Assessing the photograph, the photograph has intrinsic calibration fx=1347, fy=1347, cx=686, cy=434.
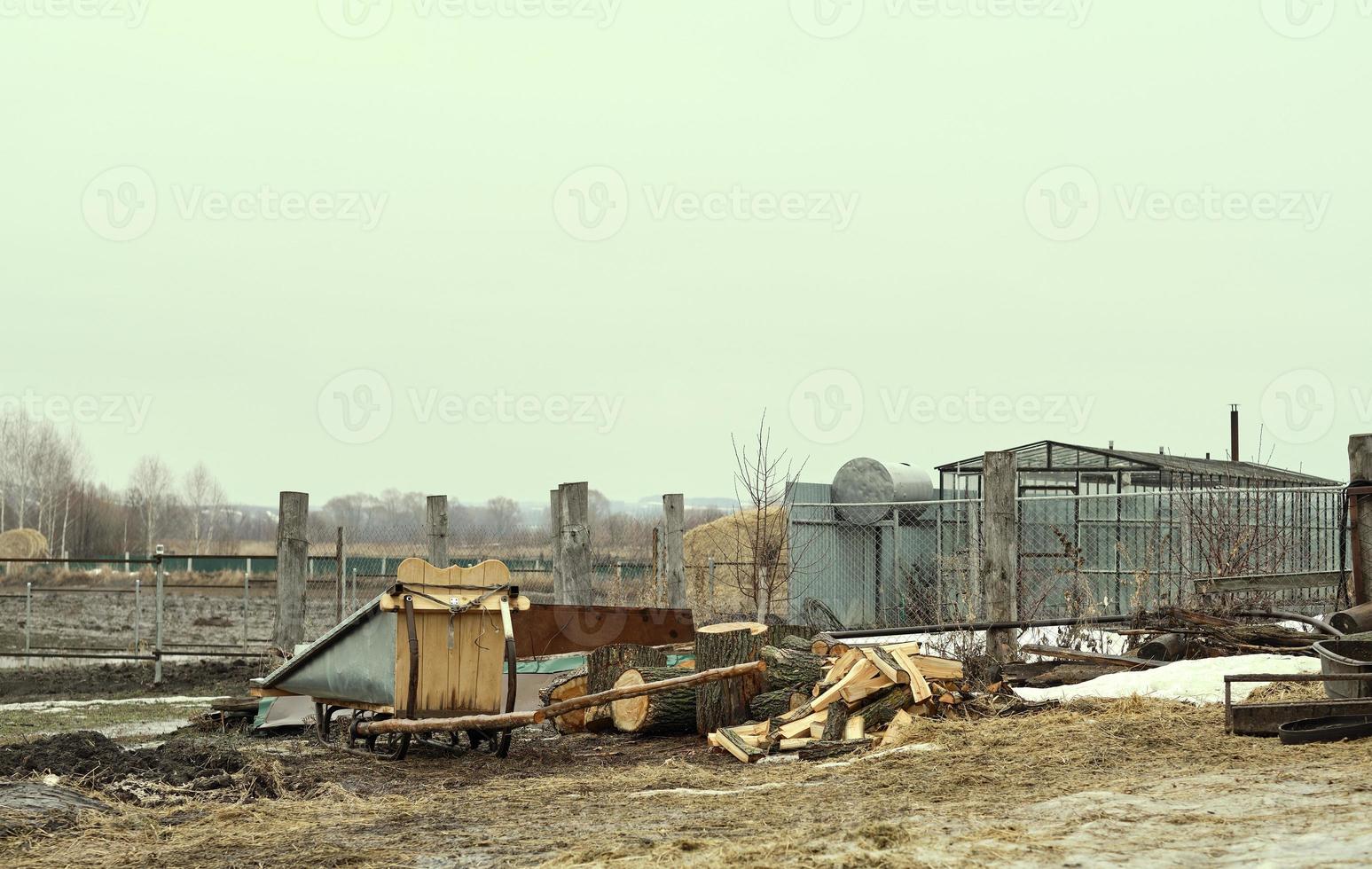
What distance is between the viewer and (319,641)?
10.0 meters

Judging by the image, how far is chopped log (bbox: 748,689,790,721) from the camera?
10.2 m

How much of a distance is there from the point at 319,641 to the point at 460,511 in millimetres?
60784

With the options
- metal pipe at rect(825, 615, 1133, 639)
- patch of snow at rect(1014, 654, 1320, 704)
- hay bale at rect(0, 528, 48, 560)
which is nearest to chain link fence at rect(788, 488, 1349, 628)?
metal pipe at rect(825, 615, 1133, 639)

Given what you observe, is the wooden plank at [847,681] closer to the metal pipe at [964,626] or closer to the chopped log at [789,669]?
the chopped log at [789,669]

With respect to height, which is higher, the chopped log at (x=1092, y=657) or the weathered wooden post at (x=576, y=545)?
the weathered wooden post at (x=576, y=545)

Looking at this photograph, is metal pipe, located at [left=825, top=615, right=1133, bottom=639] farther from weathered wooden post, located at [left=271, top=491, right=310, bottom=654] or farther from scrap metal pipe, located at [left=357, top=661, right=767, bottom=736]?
weathered wooden post, located at [left=271, top=491, right=310, bottom=654]

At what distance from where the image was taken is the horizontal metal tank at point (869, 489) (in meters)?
22.8

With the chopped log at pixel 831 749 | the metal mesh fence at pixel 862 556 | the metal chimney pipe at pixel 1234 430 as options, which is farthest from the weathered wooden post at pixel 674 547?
the metal chimney pipe at pixel 1234 430

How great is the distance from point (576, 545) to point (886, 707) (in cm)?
503

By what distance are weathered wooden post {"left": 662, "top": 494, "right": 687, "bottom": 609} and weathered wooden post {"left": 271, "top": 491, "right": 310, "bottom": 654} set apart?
3873 millimetres

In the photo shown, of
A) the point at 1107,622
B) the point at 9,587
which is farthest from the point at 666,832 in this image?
the point at 9,587

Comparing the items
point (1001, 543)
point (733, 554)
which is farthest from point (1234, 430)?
point (1001, 543)

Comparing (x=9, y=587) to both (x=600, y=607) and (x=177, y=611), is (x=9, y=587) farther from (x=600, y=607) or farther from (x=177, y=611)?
(x=600, y=607)

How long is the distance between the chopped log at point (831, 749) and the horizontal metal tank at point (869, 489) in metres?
13.5
